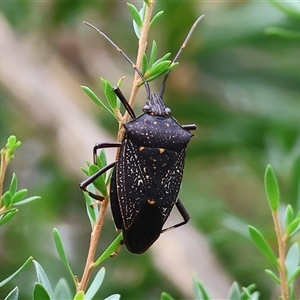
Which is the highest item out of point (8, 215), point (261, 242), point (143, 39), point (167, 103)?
point (143, 39)

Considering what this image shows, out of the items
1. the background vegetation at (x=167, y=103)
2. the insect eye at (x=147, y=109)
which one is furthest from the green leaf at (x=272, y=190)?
the background vegetation at (x=167, y=103)

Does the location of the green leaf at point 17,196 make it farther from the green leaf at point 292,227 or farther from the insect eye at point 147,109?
the insect eye at point 147,109

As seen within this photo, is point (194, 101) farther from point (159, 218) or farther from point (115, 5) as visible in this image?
point (159, 218)

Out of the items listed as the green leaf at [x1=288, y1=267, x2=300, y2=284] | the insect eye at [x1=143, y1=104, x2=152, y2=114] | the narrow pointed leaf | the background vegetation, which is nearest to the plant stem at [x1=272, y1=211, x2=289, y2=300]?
the green leaf at [x1=288, y1=267, x2=300, y2=284]

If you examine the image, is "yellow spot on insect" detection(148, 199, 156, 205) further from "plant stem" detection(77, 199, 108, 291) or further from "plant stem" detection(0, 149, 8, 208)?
"plant stem" detection(0, 149, 8, 208)

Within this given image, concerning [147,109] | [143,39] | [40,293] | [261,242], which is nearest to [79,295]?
[40,293]

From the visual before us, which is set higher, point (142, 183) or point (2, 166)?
→ point (2, 166)

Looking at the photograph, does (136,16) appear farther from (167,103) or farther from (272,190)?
(167,103)

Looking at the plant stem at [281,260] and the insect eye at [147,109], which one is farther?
the insect eye at [147,109]
